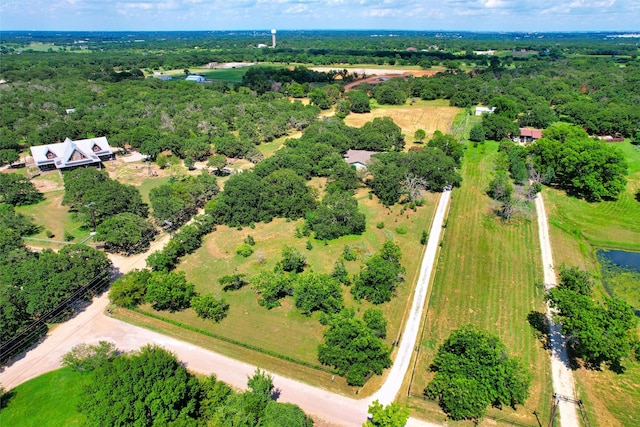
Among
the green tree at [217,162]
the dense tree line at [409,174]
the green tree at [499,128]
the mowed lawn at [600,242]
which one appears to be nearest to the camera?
the mowed lawn at [600,242]

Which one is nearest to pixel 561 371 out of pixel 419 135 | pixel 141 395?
pixel 141 395

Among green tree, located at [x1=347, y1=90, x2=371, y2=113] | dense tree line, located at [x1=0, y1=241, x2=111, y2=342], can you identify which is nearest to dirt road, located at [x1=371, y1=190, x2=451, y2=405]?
dense tree line, located at [x1=0, y1=241, x2=111, y2=342]

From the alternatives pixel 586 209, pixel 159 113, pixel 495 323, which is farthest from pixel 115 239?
pixel 586 209

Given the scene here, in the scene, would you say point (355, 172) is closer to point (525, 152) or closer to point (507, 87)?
point (525, 152)

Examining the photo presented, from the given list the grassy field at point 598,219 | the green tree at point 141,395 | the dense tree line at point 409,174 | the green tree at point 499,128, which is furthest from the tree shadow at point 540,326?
the green tree at point 499,128

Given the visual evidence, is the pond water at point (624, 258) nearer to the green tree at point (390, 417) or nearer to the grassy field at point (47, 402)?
the green tree at point (390, 417)

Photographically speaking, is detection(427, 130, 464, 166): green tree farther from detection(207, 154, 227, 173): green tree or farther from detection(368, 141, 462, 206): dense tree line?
detection(207, 154, 227, 173): green tree
